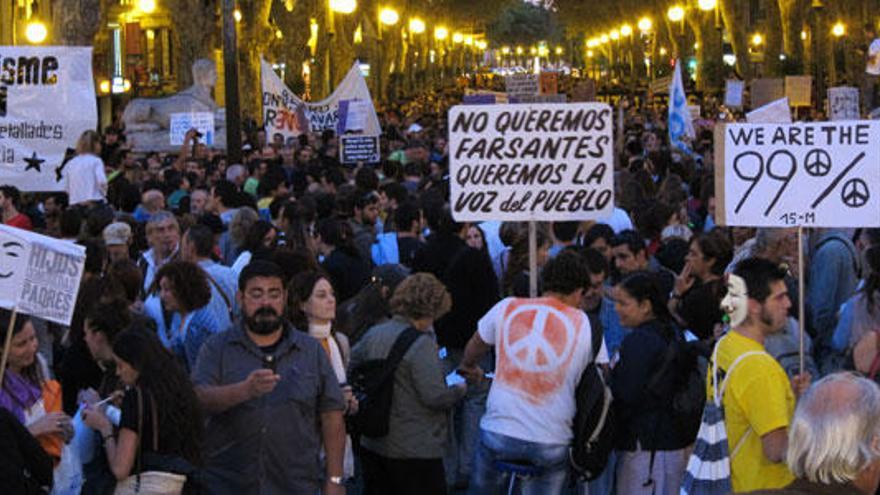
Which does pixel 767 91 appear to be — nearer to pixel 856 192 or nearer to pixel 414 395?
pixel 856 192

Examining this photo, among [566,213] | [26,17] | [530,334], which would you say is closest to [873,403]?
[530,334]

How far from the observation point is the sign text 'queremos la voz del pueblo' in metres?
8.25

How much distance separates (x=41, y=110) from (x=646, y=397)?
344 inches

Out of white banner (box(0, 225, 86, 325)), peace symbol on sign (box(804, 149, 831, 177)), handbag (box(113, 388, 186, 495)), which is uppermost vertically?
peace symbol on sign (box(804, 149, 831, 177))

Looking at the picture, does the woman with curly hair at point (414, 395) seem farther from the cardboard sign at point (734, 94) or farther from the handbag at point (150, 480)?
the cardboard sign at point (734, 94)

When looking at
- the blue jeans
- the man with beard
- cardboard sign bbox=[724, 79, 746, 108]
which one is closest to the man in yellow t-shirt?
the blue jeans

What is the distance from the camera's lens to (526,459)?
7.24 meters

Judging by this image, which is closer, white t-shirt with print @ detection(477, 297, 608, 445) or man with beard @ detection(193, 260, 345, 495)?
man with beard @ detection(193, 260, 345, 495)

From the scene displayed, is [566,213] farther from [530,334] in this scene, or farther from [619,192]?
[619,192]

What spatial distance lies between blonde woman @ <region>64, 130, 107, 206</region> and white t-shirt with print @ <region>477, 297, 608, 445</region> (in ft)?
26.9

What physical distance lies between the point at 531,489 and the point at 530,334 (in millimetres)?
693

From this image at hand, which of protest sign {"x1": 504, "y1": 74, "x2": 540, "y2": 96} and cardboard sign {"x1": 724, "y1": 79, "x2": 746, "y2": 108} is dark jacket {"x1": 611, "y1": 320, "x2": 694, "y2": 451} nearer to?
protest sign {"x1": 504, "y1": 74, "x2": 540, "y2": 96}

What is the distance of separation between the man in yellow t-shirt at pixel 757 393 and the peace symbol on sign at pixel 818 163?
125 cm

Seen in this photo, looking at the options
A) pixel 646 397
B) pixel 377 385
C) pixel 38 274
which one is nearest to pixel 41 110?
pixel 377 385
